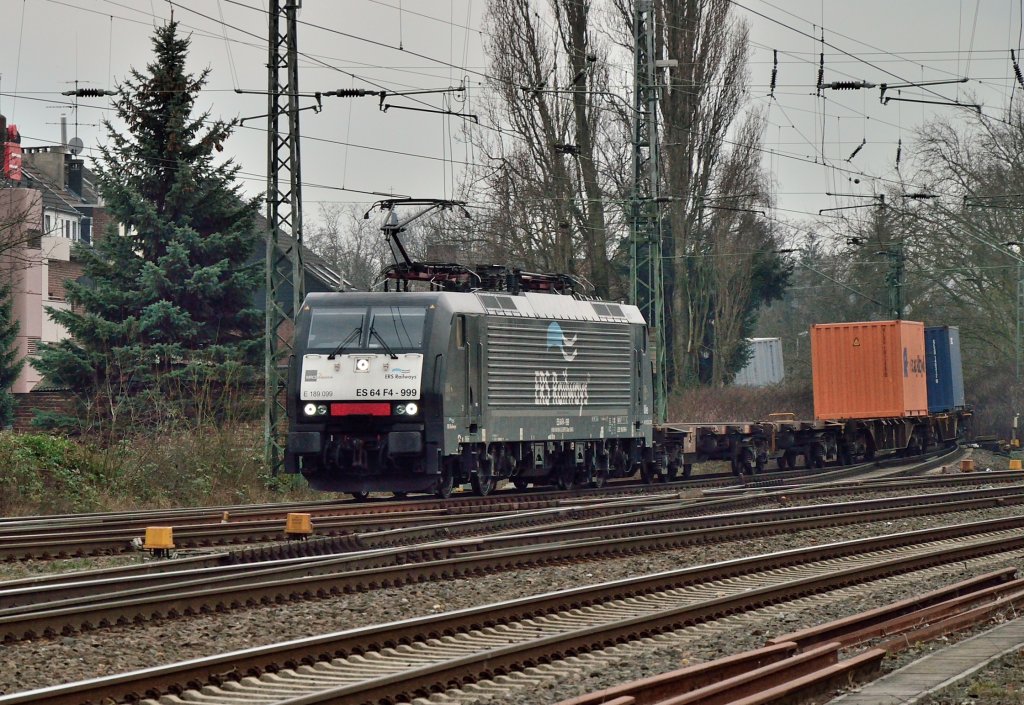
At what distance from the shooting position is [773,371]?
76.1 meters

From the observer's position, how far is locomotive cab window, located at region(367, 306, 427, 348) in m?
20.9

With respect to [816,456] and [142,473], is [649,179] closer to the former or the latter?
[816,456]

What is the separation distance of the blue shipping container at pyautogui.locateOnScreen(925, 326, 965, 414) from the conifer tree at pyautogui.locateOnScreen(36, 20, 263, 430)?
62.8ft

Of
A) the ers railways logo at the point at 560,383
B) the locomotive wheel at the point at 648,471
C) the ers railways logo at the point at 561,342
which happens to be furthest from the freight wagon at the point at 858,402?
the ers railways logo at the point at 561,342

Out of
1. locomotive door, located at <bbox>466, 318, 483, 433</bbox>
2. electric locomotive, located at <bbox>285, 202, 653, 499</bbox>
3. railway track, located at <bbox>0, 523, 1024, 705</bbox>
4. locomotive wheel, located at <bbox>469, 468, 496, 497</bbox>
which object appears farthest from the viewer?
locomotive wheel, located at <bbox>469, 468, 496, 497</bbox>

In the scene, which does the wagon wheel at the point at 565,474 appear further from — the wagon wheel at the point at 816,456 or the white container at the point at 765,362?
the white container at the point at 765,362

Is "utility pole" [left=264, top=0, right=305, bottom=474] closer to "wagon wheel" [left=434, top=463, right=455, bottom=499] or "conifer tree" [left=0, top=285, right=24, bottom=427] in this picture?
"wagon wheel" [left=434, top=463, right=455, bottom=499]

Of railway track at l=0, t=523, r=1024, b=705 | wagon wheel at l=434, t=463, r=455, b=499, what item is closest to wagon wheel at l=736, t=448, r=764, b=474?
wagon wheel at l=434, t=463, r=455, b=499

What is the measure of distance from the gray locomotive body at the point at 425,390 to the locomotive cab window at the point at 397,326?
0.01 meters

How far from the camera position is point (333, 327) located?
21344 millimetres

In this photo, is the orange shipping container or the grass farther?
the orange shipping container

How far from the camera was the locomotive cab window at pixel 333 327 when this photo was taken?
2119 cm

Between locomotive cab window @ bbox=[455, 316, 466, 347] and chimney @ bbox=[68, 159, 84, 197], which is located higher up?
chimney @ bbox=[68, 159, 84, 197]

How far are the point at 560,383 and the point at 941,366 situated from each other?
840 inches
